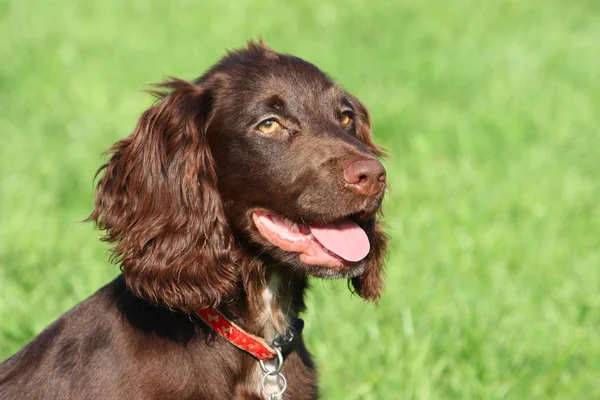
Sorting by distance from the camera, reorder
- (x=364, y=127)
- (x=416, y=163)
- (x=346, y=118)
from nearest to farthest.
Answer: (x=346, y=118) < (x=364, y=127) < (x=416, y=163)

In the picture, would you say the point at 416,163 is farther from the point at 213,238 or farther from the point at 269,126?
the point at 213,238

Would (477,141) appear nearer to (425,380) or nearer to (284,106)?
(425,380)

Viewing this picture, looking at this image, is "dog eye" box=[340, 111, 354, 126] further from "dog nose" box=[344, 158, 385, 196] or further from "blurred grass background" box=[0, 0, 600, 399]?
"blurred grass background" box=[0, 0, 600, 399]

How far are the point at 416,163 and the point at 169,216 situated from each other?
5.03 meters

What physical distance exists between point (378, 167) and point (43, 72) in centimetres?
742

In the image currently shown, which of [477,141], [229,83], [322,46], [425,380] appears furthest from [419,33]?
[229,83]

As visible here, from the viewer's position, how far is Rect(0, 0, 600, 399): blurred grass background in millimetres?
5152

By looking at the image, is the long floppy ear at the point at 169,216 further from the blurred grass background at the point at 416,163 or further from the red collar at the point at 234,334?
the blurred grass background at the point at 416,163

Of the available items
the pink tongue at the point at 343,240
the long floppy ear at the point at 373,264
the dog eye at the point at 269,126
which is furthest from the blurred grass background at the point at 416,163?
the dog eye at the point at 269,126

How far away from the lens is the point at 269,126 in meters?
3.70

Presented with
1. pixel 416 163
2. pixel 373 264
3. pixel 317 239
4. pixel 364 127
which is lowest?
pixel 416 163

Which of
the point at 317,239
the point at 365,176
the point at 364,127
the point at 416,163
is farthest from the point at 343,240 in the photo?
the point at 416,163

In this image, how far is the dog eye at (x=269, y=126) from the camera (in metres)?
3.68

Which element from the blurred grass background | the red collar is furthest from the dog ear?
the red collar
